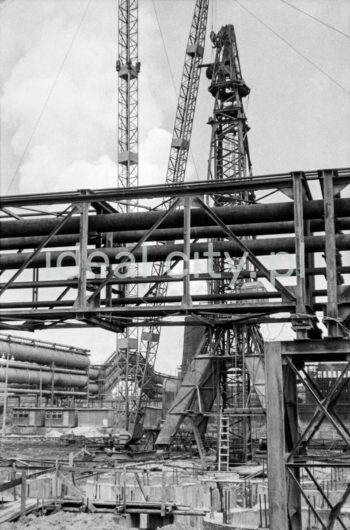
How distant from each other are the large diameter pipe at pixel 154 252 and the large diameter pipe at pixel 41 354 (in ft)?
113

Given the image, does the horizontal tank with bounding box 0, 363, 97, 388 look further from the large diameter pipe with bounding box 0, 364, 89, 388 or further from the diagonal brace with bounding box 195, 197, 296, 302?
the diagonal brace with bounding box 195, 197, 296, 302

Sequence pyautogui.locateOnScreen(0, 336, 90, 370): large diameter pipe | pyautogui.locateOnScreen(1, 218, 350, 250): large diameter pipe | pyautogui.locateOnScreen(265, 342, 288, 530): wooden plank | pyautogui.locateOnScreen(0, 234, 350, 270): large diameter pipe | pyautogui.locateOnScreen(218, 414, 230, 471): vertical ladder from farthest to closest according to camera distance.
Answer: pyautogui.locateOnScreen(0, 336, 90, 370): large diameter pipe, pyautogui.locateOnScreen(218, 414, 230, 471): vertical ladder, pyautogui.locateOnScreen(0, 234, 350, 270): large diameter pipe, pyautogui.locateOnScreen(1, 218, 350, 250): large diameter pipe, pyautogui.locateOnScreen(265, 342, 288, 530): wooden plank

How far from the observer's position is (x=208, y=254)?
13.7m

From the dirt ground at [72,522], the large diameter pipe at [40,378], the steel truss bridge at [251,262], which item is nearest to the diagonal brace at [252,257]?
the steel truss bridge at [251,262]

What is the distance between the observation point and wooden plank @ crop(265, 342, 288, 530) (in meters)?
10.2

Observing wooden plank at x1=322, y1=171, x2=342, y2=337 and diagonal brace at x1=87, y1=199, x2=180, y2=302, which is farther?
diagonal brace at x1=87, y1=199, x2=180, y2=302

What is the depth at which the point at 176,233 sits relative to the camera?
44.3 ft

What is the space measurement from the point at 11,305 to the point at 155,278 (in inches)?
128

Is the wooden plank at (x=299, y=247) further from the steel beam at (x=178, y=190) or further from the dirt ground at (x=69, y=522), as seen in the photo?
the dirt ground at (x=69, y=522)

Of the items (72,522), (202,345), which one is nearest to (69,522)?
(72,522)

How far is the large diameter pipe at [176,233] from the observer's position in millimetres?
12773

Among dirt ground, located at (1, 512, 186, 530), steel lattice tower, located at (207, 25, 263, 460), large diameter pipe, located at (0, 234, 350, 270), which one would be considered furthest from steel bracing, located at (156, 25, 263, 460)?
large diameter pipe, located at (0, 234, 350, 270)

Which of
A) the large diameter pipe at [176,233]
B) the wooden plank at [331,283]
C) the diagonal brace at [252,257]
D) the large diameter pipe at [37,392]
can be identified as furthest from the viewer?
the large diameter pipe at [37,392]

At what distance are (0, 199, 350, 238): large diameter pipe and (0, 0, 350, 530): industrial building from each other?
0.03m
